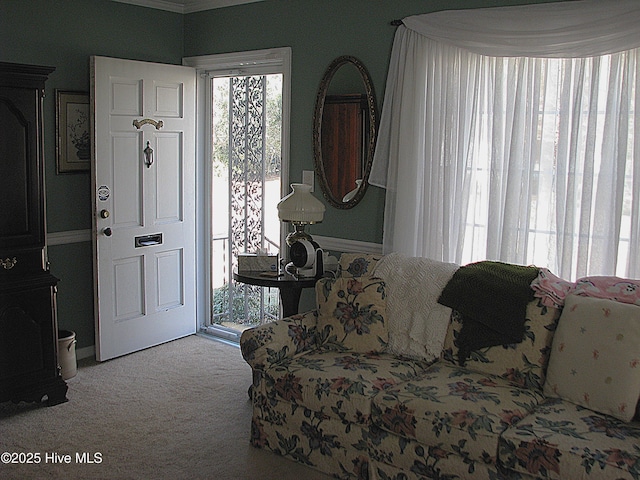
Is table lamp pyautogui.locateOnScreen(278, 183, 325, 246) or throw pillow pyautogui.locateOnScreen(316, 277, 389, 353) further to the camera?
table lamp pyautogui.locateOnScreen(278, 183, 325, 246)

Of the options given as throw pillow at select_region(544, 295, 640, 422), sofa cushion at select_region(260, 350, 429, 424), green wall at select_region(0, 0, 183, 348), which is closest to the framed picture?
green wall at select_region(0, 0, 183, 348)

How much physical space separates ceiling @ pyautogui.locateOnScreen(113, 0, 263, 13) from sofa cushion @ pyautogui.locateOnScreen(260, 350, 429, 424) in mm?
2684

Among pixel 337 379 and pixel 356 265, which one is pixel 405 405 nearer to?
pixel 337 379

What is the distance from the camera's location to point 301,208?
397cm

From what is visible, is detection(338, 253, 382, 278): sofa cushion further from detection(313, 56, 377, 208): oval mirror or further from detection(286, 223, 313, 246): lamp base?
detection(313, 56, 377, 208): oval mirror

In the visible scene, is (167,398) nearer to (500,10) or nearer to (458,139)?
(458,139)

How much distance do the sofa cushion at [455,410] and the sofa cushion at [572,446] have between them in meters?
0.07

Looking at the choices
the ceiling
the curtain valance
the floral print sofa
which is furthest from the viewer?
the ceiling

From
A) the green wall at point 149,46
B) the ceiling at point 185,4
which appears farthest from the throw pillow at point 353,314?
the ceiling at point 185,4

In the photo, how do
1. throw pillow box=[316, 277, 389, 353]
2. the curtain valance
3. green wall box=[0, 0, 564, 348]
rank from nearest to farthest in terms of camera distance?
1. the curtain valance
2. throw pillow box=[316, 277, 389, 353]
3. green wall box=[0, 0, 564, 348]

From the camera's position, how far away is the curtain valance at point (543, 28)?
3137 millimetres

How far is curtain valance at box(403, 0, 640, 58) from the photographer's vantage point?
3.14 metres

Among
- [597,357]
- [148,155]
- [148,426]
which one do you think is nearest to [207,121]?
[148,155]

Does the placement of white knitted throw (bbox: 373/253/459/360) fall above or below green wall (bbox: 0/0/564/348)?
below
